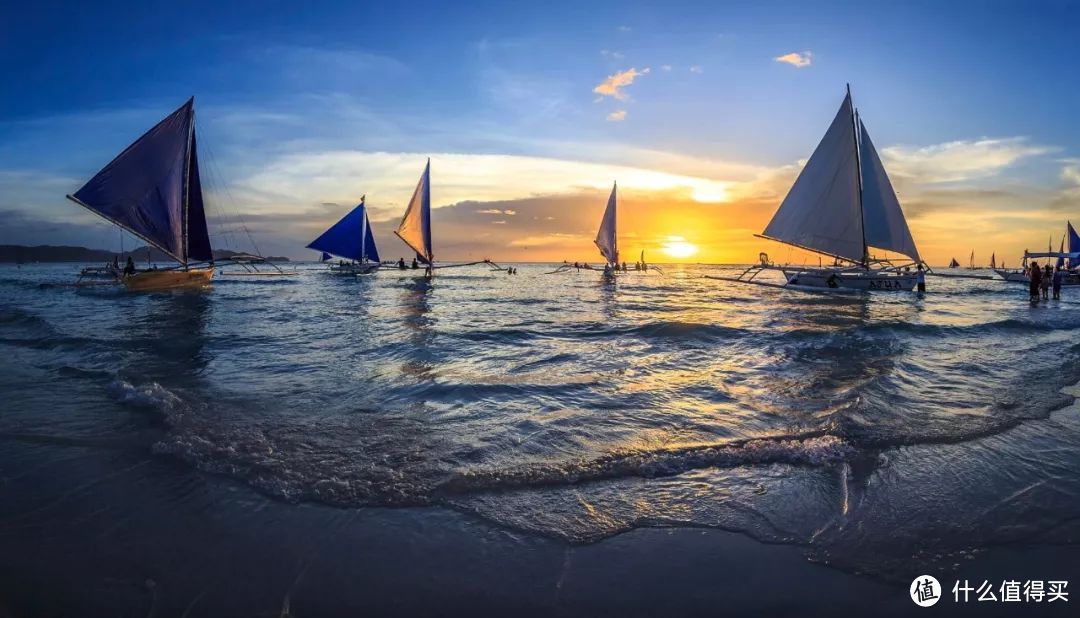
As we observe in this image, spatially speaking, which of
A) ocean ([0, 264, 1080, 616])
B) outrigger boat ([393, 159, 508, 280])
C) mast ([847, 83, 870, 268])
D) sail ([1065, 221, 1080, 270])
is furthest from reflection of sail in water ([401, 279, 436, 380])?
sail ([1065, 221, 1080, 270])

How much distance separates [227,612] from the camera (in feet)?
8.99

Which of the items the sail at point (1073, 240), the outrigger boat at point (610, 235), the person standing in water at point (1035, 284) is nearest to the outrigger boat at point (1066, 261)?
the sail at point (1073, 240)

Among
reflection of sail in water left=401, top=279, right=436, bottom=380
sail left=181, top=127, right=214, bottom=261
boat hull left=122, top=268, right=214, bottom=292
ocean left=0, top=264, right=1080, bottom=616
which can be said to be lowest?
ocean left=0, top=264, right=1080, bottom=616

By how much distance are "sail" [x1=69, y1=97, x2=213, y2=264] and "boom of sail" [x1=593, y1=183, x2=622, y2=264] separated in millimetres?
46436

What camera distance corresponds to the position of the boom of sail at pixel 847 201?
30.7m

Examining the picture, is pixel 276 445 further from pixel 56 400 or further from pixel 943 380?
pixel 943 380

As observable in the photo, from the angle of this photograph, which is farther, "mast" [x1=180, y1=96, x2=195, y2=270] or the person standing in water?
the person standing in water

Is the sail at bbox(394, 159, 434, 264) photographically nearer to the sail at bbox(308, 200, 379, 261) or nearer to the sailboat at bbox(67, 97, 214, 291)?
the sail at bbox(308, 200, 379, 261)

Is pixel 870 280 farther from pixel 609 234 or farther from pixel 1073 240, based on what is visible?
pixel 1073 240

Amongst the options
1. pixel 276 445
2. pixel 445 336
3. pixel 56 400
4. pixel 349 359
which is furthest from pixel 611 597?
pixel 445 336

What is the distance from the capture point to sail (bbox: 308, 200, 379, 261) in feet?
176

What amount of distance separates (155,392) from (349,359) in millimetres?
3816

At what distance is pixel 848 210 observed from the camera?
31.2 meters

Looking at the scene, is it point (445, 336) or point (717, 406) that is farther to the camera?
point (445, 336)
